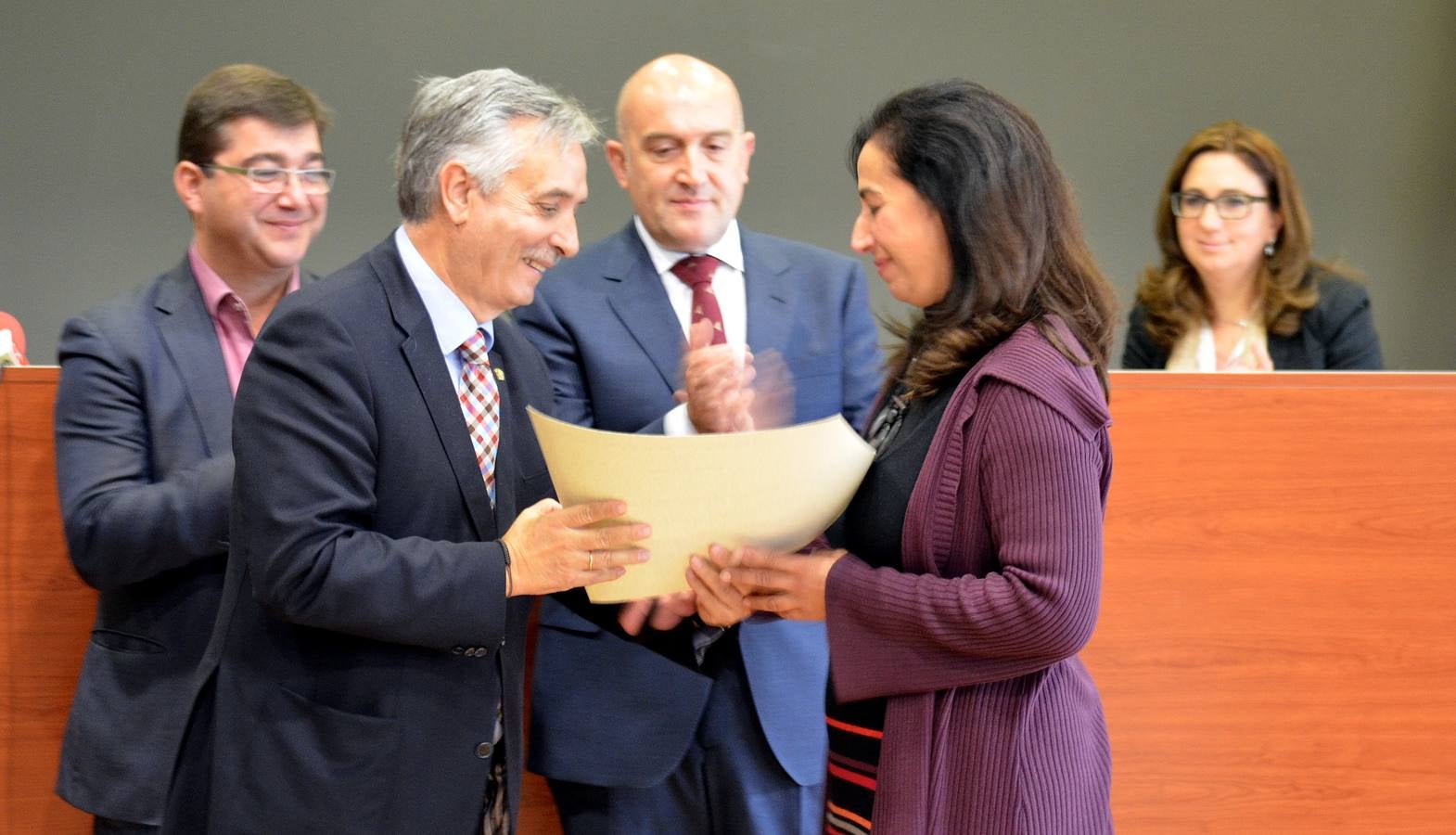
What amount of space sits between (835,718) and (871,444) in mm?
374

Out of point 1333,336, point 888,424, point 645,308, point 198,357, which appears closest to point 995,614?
point 888,424

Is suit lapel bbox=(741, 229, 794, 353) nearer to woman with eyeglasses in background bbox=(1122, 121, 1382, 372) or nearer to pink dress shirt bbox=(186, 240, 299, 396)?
pink dress shirt bbox=(186, 240, 299, 396)

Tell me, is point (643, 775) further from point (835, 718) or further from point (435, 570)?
point (435, 570)

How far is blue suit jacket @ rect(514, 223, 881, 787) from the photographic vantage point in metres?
2.06

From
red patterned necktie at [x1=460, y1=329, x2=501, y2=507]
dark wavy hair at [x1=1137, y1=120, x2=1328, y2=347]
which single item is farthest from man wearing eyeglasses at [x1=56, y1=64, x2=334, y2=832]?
dark wavy hair at [x1=1137, y1=120, x2=1328, y2=347]

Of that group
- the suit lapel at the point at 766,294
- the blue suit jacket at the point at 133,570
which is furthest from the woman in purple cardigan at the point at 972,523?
the blue suit jacket at the point at 133,570

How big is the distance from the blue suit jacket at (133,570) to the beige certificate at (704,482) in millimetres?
710

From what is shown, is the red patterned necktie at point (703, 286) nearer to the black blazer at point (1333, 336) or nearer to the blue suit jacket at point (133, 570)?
the blue suit jacket at point (133, 570)

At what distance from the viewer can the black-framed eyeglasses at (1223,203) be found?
10.5 ft

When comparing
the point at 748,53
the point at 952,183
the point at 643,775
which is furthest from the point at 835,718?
the point at 748,53

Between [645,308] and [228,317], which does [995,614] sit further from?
[228,317]

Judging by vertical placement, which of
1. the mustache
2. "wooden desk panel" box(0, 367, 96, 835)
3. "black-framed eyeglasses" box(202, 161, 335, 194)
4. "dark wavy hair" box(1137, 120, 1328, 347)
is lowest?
"wooden desk panel" box(0, 367, 96, 835)

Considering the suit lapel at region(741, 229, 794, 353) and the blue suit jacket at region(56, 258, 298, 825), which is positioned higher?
the suit lapel at region(741, 229, 794, 353)

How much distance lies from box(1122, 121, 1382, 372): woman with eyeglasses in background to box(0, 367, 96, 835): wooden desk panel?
245 centimetres
